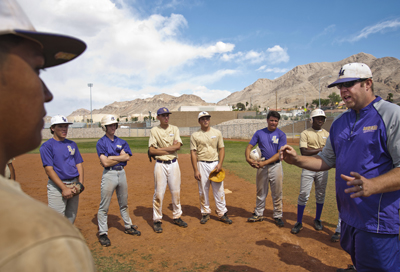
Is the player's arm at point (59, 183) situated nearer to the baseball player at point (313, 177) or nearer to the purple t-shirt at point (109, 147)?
the purple t-shirt at point (109, 147)

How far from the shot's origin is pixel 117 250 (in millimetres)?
5078

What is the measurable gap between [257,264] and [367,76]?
3447mm

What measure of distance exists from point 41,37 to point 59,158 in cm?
445

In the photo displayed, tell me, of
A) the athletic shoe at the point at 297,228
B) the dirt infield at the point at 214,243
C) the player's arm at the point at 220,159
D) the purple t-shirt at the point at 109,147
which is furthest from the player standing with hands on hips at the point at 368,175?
the purple t-shirt at the point at 109,147

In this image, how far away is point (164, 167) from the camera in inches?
246

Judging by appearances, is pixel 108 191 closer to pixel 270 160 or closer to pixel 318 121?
pixel 270 160

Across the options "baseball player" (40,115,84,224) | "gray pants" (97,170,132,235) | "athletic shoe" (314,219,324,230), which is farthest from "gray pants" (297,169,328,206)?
"baseball player" (40,115,84,224)

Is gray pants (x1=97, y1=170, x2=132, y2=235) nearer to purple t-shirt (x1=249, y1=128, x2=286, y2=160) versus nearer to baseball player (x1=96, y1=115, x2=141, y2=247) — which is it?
baseball player (x1=96, y1=115, x2=141, y2=247)

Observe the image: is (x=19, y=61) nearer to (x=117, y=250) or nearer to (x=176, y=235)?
(x=117, y=250)

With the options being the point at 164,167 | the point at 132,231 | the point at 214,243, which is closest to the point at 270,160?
the point at 214,243

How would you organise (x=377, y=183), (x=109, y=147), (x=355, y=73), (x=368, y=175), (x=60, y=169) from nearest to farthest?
1. (x=377, y=183)
2. (x=368, y=175)
3. (x=355, y=73)
4. (x=60, y=169)
5. (x=109, y=147)

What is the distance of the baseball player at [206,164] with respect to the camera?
258 inches

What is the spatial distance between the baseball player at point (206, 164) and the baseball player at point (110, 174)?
1.77 meters

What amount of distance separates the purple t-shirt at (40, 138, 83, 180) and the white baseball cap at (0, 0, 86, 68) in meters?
4.06
